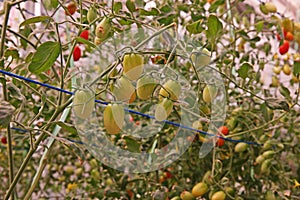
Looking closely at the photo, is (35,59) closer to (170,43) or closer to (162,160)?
(170,43)

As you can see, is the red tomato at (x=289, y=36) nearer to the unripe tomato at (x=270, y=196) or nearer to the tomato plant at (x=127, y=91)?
the tomato plant at (x=127, y=91)

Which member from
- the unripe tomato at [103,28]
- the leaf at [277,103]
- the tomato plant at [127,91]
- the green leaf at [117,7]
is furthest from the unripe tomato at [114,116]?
the leaf at [277,103]

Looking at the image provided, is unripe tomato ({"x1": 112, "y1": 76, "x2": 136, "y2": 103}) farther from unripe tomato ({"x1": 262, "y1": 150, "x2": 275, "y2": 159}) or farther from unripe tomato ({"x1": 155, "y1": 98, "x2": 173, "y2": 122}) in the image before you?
unripe tomato ({"x1": 262, "y1": 150, "x2": 275, "y2": 159})

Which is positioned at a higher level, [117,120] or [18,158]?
[117,120]

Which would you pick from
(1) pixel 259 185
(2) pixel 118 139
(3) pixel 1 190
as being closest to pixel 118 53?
(2) pixel 118 139

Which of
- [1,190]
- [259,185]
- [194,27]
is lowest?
[1,190]

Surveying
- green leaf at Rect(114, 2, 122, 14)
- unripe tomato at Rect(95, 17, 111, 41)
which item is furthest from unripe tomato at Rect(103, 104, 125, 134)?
green leaf at Rect(114, 2, 122, 14)

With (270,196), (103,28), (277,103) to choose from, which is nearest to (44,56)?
(103,28)
